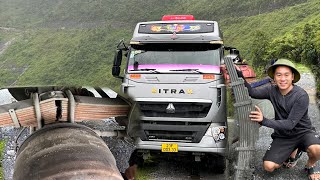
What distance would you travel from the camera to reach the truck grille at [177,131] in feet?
18.7

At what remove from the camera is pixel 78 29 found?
9350cm

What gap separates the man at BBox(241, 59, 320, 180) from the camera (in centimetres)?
418

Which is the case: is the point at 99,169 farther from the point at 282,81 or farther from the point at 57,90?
the point at 282,81

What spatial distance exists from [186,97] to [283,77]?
163 cm

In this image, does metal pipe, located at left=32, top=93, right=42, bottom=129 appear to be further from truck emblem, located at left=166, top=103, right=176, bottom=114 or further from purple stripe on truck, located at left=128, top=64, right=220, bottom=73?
purple stripe on truck, located at left=128, top=64, right=220, bottom=73

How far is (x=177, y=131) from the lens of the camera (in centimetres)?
579

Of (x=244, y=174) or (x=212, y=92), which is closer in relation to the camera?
(x=244, y=174)

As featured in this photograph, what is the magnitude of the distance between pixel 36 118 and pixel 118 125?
0.28 metres

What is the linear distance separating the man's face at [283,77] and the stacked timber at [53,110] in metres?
3.23

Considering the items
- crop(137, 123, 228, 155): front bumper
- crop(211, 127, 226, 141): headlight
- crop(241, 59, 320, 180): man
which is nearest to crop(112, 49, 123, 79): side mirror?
crop(137, 123, 228, 155): front bumper

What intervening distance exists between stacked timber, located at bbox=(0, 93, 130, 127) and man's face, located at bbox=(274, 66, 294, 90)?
3.23 metres

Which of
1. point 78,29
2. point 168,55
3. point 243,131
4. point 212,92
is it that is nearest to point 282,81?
point 243,131

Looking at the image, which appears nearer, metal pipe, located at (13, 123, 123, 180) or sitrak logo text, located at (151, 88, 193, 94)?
metal pipe, located at (13, 123, 123, 180)

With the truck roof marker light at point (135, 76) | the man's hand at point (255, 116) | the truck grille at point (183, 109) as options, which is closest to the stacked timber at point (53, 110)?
the man's hand at point (255, 116)
